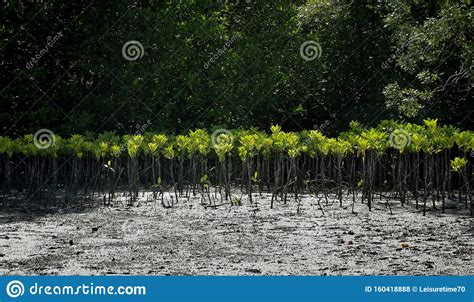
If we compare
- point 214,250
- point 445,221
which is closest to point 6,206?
point 214,250

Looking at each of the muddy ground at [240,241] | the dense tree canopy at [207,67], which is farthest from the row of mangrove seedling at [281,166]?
the dense tree canopy at [207,67]

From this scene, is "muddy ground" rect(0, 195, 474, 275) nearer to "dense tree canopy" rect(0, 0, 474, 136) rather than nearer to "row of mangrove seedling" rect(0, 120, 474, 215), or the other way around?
"row of mangrove seedling" rect(0, 120, 474, 215)

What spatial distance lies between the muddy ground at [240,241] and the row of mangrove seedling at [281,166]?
0.67 metres

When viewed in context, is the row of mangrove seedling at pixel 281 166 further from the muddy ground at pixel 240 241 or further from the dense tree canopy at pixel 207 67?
the dense tree canopy at pixel 207 67

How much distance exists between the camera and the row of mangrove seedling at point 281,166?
10633mm

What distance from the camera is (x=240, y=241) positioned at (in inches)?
305

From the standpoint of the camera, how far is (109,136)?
49.3ft

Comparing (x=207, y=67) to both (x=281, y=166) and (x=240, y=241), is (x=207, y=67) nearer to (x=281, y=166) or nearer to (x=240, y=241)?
(x=281, y=166)

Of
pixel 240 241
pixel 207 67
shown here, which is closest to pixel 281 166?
pixel 240 241

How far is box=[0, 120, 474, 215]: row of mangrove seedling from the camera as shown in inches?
419

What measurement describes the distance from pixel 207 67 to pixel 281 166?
25.8 feet

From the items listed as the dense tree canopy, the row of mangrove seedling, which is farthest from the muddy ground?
the dense tree canopy

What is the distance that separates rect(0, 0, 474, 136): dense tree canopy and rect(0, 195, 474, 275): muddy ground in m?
7.04

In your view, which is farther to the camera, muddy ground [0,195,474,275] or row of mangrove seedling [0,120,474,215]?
row of mangrove seedling [0,120,474,215]
